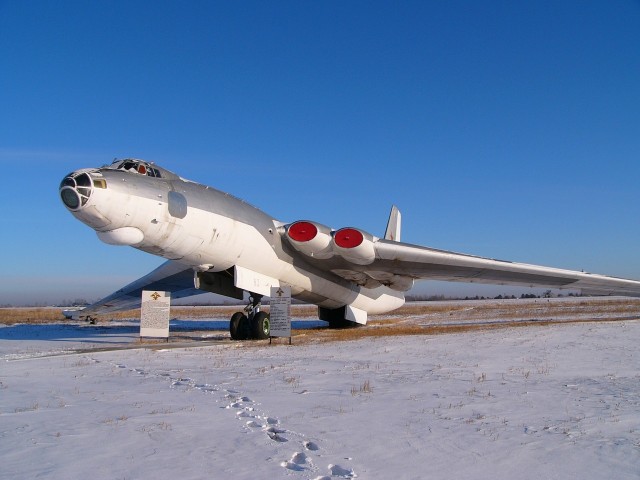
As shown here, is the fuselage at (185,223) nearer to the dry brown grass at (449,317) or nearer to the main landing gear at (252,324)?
the main landing gear at (252,324)

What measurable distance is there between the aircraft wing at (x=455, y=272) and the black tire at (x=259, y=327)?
2481 mm

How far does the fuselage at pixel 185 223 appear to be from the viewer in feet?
31.5

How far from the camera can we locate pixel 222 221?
1171 cm

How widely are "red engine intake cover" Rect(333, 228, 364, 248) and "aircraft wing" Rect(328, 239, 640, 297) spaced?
562 mm

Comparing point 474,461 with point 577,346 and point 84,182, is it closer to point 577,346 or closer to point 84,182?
point 577,346

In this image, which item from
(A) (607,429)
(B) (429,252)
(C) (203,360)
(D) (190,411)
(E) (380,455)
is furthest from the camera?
(B) (429,252)

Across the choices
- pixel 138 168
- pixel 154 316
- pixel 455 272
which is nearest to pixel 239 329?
pixel 154 316

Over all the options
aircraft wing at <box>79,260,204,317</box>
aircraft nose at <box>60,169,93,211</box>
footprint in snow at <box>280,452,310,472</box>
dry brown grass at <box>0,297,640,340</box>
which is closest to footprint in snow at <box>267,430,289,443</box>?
footprint in snow at <box>280,452,310,472</box>

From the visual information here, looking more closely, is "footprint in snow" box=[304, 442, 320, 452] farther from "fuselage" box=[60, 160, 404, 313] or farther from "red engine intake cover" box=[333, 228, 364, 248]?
"red engine intake cover" box=[333, 228, 364, 248]

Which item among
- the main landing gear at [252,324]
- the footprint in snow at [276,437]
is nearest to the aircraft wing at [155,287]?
the main landing gear at [252,324]

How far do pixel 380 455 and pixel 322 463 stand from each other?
406 millimetres

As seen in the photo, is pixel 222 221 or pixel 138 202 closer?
pixel 138 202

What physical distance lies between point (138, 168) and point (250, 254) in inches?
127

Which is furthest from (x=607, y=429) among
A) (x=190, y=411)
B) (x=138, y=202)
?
(x=138, y=202)
